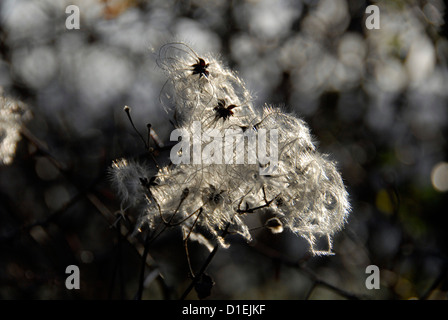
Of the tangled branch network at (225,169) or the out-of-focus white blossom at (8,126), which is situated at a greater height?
the out-of-focus white blossom at (8,126)

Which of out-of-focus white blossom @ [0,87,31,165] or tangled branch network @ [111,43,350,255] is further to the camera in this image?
out-of-focus white blossom @ [0,87,31,165]

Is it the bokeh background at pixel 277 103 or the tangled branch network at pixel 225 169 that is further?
the bokeh background at pixel 277 103

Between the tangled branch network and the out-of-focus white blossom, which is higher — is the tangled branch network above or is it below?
below

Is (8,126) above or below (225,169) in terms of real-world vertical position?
above

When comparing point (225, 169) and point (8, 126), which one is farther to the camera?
point (8, 126)

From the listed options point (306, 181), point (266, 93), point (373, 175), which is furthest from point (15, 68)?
point (373, 175)

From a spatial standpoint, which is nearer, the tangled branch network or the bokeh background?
the tangled branch network
